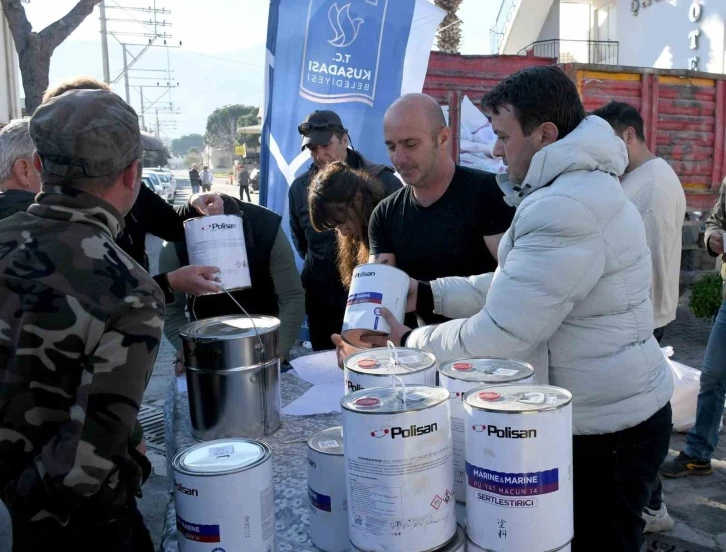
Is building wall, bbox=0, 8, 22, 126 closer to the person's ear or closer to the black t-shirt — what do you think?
the black t-shirt

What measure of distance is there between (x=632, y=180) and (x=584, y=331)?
191cm

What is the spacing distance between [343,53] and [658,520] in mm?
3545

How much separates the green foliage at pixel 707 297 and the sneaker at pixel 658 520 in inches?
138

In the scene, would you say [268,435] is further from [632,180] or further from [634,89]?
[634,89]

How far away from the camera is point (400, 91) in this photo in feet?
15.7

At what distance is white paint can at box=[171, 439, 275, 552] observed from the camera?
3.79 ft

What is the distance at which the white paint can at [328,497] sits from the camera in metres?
1.25

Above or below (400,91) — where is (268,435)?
below

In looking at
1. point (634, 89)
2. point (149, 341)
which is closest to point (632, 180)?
point (149, 341)

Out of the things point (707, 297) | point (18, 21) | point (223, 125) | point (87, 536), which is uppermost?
point (223, 125)

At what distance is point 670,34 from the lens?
580 inches

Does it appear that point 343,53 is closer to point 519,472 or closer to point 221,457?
point 221,457

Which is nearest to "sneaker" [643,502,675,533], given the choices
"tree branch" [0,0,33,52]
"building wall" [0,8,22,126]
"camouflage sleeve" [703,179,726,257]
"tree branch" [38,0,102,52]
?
"camouflage sleeve" [703,179,726,257]

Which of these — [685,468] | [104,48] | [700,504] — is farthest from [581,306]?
[104,48]
